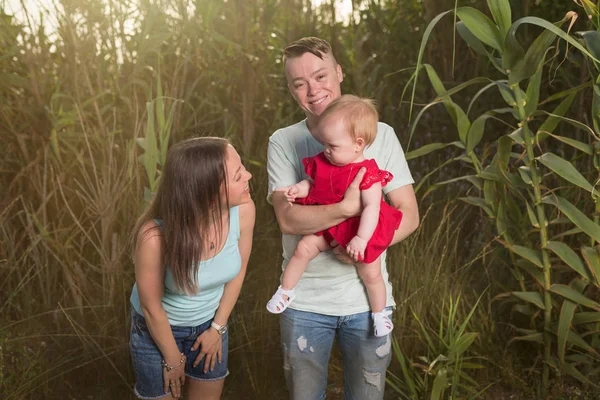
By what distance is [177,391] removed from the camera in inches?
81.9

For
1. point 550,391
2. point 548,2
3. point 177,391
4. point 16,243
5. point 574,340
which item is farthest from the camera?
point 548,2

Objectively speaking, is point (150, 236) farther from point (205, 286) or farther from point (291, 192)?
point (291, 192)

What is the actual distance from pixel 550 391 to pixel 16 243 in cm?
226

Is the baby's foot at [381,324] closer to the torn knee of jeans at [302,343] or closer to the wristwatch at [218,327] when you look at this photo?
the torn knee of jeans at [302,343]

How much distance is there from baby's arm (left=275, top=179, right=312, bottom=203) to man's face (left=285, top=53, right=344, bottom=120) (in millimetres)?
181

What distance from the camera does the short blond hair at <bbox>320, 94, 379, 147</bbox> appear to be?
1.72 meters

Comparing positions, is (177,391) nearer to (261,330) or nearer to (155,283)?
(155,283)

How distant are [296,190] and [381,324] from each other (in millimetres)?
410

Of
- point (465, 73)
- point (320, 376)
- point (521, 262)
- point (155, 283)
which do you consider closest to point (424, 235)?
point (521, 262)

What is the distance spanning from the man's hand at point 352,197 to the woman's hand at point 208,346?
0.59 metres

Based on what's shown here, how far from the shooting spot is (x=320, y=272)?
1.94 metres

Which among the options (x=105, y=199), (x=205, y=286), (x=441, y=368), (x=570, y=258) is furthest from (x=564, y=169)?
(x=105, y=199)

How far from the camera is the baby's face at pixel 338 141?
172 cm

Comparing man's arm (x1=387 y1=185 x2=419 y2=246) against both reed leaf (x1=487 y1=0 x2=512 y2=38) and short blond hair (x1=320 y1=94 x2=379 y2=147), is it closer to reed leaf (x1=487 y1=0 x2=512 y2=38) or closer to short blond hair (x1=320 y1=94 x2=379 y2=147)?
short blond hair (x1=320 y1=94 x2=379 y2=147)
